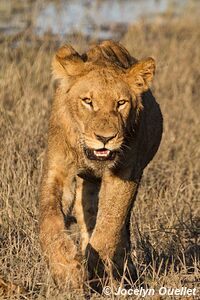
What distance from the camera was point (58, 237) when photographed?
492 centimetres

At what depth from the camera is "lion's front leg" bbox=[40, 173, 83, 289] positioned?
15.6ft

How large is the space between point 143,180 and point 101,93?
97.7 inches

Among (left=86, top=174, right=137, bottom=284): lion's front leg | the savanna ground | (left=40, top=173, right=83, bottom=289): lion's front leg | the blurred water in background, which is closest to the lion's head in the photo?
(left=40, top=173, right=83, bottom=289): lion's front leg

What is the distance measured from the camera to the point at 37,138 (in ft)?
25.0

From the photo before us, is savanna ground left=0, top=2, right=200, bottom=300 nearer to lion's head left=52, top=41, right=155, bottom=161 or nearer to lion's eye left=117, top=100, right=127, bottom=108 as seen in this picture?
lion's head left=52, top=41, right=155, bottom=161

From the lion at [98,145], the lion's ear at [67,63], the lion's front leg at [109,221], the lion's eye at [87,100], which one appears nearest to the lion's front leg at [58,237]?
the lion at [98,145]

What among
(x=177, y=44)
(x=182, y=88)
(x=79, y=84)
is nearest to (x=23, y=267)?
(x=79, y=84)

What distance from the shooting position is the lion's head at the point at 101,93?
197 inches

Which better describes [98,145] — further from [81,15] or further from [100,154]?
[81,15]

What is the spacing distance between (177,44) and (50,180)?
25.5 ft

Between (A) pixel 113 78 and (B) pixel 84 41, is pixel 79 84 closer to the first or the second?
(A) pixel 113 78

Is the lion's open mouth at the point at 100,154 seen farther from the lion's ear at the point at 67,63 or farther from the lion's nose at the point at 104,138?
the lion's ear at the point at 67,63

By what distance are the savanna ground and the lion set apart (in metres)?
0.24

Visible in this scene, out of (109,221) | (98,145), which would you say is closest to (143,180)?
(109,221)
